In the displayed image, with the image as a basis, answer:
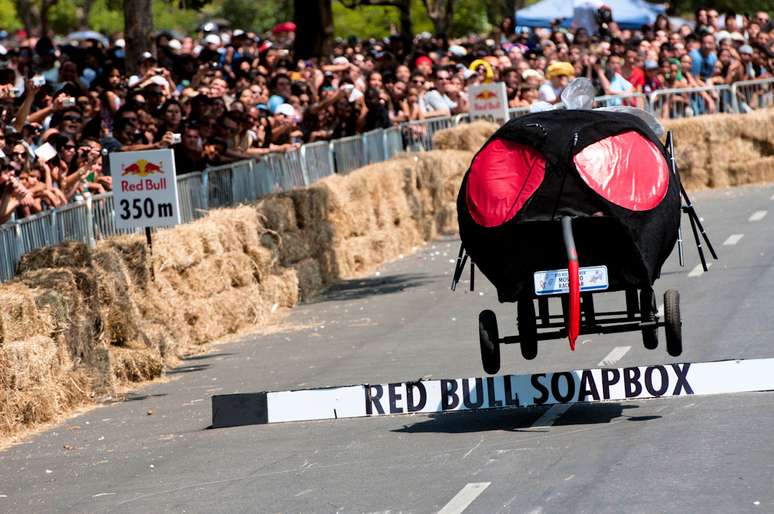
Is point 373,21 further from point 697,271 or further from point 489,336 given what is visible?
point 489,336

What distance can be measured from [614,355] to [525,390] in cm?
288

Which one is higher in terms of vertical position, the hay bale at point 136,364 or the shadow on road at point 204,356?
the hay bale at point 136,364

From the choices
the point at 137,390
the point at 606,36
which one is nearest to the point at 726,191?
the point at 606,36

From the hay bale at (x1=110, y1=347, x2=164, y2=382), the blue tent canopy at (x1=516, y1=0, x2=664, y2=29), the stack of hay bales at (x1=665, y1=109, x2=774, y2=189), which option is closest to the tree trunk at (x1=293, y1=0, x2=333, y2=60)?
the stack of hay bales at (x1=665, y1=109, x2=774, y2=189)

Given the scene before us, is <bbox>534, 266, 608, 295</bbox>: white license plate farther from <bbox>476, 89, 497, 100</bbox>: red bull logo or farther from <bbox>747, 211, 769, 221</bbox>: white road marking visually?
<bbox>476, 89, 497, 100</bbox>: red bull logo

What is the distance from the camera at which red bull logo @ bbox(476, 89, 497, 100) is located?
92.7 feet

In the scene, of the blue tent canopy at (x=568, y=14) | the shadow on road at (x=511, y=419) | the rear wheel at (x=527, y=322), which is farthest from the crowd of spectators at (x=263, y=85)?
the blue tent canopy at (x=568, y=14)

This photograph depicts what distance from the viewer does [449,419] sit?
40.1 ft

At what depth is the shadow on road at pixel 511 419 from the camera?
1153 centimetres

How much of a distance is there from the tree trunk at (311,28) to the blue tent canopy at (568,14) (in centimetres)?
1327

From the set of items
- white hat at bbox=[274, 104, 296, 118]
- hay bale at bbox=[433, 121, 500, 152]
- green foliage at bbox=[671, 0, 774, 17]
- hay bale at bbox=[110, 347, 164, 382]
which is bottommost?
hay bale at bbox=[110, 347, 164, 382]

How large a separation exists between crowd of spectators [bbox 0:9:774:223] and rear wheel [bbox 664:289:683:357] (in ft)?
19.8

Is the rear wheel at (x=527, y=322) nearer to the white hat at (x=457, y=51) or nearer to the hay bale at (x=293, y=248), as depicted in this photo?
the hay bale at (x=293, y=248)

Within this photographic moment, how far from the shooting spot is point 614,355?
1441cm
